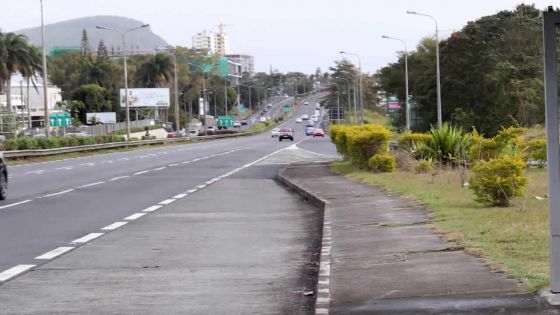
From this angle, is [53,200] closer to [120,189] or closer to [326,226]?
[120,189]

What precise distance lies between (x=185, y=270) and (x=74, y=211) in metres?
8.25

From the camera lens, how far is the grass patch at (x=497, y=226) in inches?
360

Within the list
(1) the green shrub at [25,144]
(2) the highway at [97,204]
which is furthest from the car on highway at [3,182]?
(1) the green shrub at [25,144]

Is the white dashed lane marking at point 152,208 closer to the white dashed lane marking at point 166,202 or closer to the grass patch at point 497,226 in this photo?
the white dashed lane marking at point 166,202

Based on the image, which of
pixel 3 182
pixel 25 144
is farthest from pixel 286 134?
pixel 3 182

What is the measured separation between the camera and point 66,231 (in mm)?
14930

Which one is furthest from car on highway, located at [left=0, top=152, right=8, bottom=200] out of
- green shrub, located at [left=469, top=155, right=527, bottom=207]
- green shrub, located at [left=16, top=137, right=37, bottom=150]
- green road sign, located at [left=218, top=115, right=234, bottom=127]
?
green road sign, located at [left=218, top=115, right=234, bottom=127]

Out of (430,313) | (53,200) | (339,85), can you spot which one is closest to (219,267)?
(430,313)

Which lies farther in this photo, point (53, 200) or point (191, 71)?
point (191, 71)

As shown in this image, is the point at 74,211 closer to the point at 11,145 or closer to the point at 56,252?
the point at 56,252

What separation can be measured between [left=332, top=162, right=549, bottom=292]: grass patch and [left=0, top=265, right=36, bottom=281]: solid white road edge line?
4.94 metres

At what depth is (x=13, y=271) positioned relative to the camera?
1077cm

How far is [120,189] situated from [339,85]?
144m

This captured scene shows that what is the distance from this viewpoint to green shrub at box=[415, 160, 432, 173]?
26.5 m
